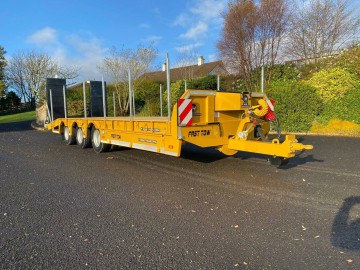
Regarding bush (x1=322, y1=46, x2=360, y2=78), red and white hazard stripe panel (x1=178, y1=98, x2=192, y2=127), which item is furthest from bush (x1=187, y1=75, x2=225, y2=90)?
red and white hazard stripe panel (x1=178, y1=98, x2=192, y2=127)

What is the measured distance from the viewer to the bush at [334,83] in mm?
11648

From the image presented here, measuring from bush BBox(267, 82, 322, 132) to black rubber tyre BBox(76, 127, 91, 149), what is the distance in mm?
8148

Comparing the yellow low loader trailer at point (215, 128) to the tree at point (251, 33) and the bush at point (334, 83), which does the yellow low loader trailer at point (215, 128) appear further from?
the tree at point (251, 33)

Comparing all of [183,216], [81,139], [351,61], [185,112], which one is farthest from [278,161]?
[351,61]

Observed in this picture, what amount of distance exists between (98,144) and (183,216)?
5.92m

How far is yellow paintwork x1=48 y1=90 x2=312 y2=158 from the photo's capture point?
17.5ft

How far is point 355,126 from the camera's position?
10984mm

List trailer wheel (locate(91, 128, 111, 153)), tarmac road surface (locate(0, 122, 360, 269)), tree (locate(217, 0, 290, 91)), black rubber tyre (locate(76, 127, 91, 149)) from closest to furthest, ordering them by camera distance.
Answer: tarmac road surface (locate(0, 122, 360, 269)) → trailer wheel (locate(91, 128, 111, 153)) → black rubber tyre (locate(76, 127, 91, 149)) → tree (locate(217, 0, 290, 91))

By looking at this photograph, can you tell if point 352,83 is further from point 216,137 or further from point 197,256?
point 197,256

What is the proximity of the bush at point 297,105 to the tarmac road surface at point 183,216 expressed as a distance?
511 centimetres

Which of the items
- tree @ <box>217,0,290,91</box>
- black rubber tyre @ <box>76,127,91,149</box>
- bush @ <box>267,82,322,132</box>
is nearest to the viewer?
black rubber tyre @ <box>76,127,91,149</box>

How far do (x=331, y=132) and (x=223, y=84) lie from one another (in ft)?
28.0

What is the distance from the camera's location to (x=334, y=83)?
11922 mm

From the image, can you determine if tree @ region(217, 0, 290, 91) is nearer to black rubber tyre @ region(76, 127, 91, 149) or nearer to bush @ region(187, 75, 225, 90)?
bush @ region(187, 75, 225, 90)
